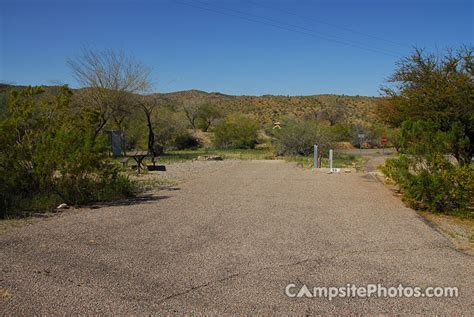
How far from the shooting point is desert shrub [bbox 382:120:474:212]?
10773 millimetres

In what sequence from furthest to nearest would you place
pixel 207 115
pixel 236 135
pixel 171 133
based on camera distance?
1. pixel 207 115
2. pixel 236 135
3. pixel 171 133

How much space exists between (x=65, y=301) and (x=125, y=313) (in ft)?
2.37

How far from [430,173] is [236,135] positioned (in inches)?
1294

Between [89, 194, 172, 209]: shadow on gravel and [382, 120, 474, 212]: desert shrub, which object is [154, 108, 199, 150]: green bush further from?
[382, 120, 474, 212]: desert shrub

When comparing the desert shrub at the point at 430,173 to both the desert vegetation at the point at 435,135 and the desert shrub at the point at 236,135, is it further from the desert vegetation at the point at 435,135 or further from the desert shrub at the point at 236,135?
the desert shrub at the point at 236,135

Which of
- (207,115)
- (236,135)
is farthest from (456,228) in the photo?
(207,115)

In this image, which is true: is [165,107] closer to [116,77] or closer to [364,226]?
[116,77]

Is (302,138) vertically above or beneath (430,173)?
above

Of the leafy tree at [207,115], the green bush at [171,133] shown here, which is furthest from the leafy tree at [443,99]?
the leafy tree at [207,115]

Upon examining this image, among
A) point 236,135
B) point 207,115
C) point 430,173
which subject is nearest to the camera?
point 430,173

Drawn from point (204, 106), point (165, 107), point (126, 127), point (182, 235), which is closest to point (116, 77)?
point (126, 127)

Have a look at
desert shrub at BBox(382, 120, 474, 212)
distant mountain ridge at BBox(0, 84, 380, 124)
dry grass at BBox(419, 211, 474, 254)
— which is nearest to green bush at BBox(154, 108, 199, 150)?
desert shrub at BBox(382, 120, 474, 212)

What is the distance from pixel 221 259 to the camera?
262 inches

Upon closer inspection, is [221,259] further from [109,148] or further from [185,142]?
[185,142]
